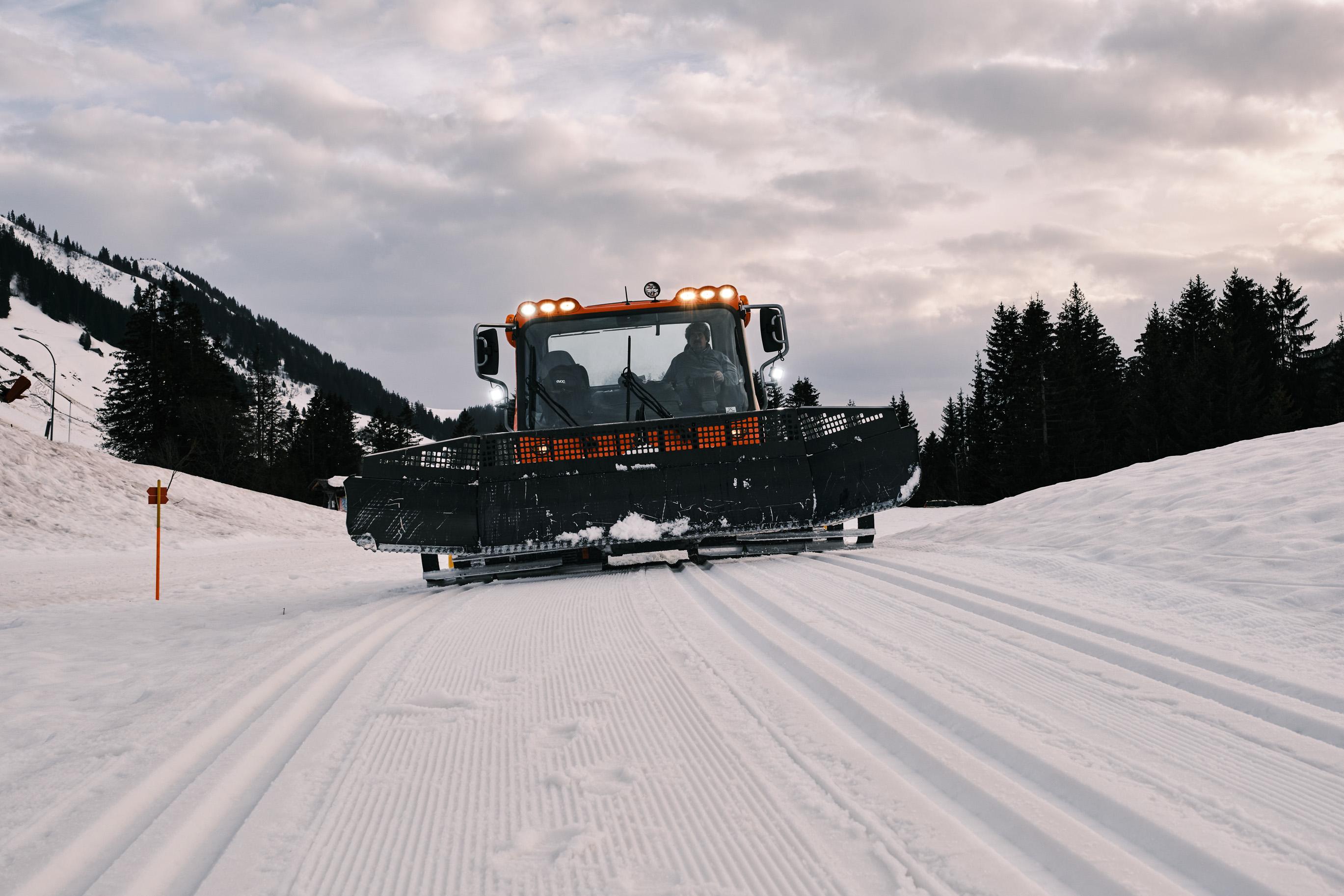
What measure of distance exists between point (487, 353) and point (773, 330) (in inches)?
106

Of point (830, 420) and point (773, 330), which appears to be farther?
point (773, 330)

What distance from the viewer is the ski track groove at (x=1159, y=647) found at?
8.70ft

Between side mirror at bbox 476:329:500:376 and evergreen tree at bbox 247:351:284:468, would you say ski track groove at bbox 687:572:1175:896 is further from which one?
evergreen tree at bbox 247:351:284:468

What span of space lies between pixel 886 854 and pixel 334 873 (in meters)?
1.16

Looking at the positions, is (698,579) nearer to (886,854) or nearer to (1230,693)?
(1230,693)

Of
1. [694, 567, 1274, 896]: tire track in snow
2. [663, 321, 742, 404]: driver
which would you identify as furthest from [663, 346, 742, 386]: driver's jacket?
[694, 567, 1274, 896]: tire track in snow

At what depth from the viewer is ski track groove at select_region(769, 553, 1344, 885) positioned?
178 cm

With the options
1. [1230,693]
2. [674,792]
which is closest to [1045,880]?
[674,792]

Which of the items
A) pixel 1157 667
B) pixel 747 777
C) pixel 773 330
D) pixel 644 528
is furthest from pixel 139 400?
Answer: pixel 1157 667

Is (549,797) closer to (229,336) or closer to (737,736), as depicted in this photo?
(737,736)

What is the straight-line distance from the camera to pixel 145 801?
212cm

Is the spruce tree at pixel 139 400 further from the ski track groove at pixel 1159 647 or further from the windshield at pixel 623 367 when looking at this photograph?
the ski track groove at pixel 1159 647

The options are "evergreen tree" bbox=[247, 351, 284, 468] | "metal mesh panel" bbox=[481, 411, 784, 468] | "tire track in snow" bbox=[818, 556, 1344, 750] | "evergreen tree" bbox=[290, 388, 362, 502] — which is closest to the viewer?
"tire track in snow" bbox=[818, 556, 1344, 750]

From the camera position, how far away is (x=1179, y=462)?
8125mm
